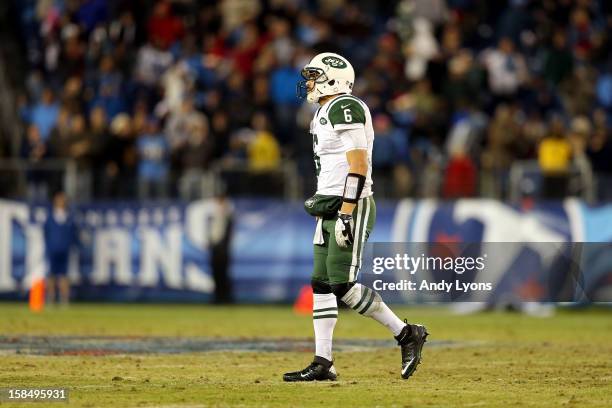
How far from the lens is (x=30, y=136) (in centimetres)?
2331

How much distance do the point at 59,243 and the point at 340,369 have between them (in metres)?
11.7

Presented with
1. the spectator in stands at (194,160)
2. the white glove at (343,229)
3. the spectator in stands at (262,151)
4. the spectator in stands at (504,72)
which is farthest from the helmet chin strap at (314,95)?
the spectator in stands at (504,72)

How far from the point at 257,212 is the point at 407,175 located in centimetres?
267

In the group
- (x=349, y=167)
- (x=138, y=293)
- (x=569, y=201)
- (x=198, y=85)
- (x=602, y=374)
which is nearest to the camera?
(x=349, y=167)

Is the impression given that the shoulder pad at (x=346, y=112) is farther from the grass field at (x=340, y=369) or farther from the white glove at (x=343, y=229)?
the grass field at (x=340, y=369)

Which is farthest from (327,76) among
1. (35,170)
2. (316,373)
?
(35,170)

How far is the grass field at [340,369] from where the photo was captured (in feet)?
30.3

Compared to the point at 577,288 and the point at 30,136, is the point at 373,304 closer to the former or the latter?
the point at 577,288

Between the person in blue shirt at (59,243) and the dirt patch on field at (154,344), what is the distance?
747 cm

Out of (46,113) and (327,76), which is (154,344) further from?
(46,113)

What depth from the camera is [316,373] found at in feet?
34.1

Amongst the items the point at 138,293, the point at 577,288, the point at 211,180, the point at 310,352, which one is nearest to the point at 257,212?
the point at 211,180

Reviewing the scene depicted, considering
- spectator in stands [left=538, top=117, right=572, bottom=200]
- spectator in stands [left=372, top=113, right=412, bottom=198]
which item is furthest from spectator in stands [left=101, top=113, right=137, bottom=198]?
spectator in stands [left=538, top=117, right=572, bottom=200]

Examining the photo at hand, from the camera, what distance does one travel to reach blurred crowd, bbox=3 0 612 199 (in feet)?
71.7
